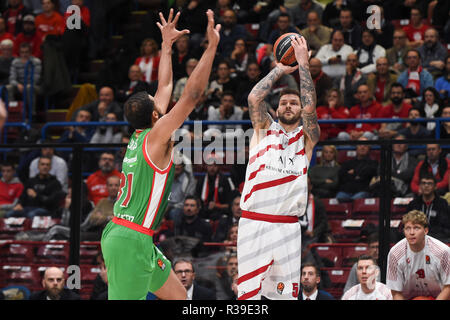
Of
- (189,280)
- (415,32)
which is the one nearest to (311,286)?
(189,280)

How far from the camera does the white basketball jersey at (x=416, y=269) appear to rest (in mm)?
8297

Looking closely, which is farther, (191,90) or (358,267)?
(358,267)

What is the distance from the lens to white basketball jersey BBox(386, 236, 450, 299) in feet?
27.2

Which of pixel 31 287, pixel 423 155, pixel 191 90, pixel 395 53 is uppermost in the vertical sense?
pixel 395 53

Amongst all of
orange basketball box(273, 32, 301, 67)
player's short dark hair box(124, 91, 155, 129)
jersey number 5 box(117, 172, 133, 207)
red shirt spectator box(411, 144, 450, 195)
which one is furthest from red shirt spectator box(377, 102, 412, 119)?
jersey number 5 box(117, 172, 133, 207)

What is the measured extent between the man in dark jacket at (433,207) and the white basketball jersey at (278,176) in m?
1.71

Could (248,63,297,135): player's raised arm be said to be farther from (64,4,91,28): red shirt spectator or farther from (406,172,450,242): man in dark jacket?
(64,4,91,28): red shirt spectator

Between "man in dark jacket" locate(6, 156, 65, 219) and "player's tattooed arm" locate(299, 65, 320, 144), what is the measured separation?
10.3 feet

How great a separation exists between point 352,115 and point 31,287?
5307mm

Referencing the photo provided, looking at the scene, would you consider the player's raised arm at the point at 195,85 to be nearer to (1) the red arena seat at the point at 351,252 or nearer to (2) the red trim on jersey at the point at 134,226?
(2) the red trim on jersey at the point at 134,226

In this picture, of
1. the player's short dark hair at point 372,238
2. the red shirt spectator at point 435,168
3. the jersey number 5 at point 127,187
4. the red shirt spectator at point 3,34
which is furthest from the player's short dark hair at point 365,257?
the red shirt spectator at point 3,34
